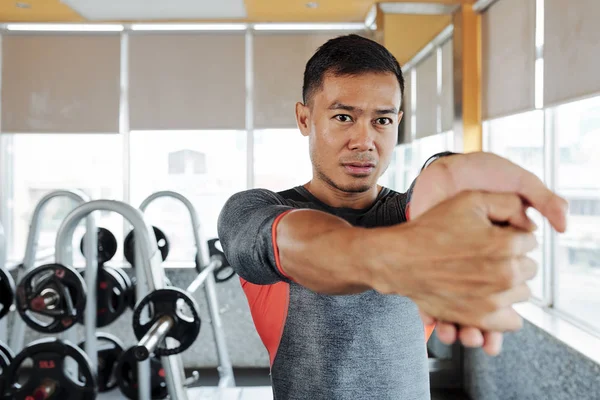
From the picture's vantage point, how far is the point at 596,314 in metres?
2.21

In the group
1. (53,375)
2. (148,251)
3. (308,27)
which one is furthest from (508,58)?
(53,375)

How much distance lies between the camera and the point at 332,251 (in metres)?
0.53

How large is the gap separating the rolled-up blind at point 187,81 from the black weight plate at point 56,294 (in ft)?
8.05

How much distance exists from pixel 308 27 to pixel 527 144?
2037 mm

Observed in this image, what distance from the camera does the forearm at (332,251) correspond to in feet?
1.55

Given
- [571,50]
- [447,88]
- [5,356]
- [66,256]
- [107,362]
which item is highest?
[447,88]

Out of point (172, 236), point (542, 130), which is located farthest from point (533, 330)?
point (172, 236)

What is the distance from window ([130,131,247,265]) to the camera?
4.21 m

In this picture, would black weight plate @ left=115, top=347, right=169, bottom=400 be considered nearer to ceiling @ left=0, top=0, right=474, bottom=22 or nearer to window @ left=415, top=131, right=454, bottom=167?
window @ left=415, top=131, right=454, bottom=167

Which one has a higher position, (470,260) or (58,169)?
(58,169)

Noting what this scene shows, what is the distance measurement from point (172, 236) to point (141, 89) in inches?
45.1

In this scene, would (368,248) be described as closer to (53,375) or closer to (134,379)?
(53,375)

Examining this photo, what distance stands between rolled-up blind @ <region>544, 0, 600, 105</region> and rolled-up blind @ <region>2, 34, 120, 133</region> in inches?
122

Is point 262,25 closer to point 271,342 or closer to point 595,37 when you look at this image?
point 595,37
